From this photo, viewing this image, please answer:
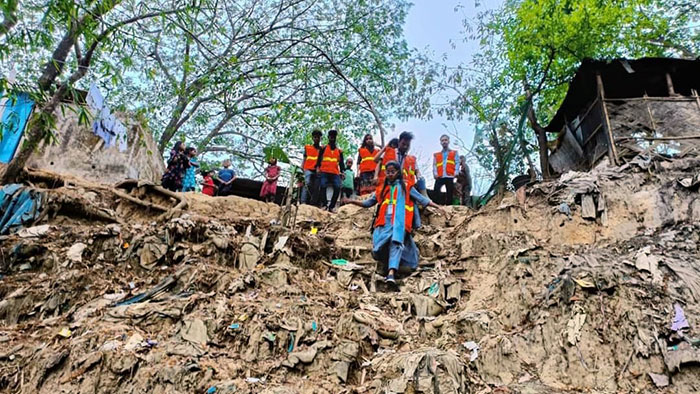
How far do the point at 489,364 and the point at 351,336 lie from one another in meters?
1.35

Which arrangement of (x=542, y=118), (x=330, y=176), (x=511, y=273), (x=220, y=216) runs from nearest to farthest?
(x=511, y=273) → (x=220, y=216) → (x=330, y=176) → (x=542, y=118)

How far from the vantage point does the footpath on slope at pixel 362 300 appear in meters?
3.94

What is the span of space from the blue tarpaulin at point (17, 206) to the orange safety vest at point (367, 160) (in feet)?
18.7

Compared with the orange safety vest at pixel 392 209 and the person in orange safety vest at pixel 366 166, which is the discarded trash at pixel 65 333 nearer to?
the orange safety vest at pixel 392 209

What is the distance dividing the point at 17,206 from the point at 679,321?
822 centimetres

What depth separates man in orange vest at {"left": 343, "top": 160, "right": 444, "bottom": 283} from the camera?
5926 millimetres

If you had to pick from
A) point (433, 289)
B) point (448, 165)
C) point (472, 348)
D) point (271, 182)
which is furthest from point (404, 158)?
point (472, 348)

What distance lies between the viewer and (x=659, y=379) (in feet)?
11.6

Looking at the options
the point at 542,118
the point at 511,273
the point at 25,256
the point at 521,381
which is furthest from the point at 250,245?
the point at 542,118

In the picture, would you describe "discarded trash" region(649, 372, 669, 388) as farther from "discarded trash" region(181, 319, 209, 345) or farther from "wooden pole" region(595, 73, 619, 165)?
"wooden pole" region(595, 73, 619, 165)

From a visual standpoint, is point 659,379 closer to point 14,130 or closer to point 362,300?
point 362,300

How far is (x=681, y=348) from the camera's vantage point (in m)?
3.60

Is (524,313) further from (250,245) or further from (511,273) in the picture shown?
(250,245)

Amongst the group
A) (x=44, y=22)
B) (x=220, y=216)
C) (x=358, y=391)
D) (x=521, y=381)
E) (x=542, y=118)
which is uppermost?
(x=542, y=118)
